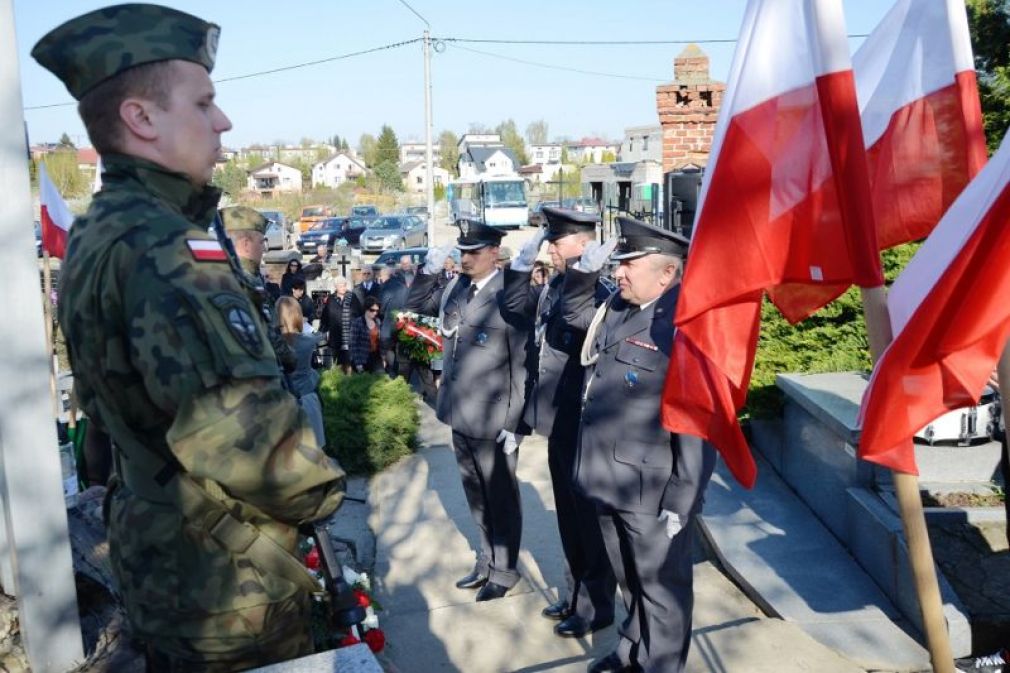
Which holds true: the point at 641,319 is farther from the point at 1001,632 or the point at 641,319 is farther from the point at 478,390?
the point at 1001,632

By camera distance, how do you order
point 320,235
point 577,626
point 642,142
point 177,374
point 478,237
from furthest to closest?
1. point 642,142
2. point 320,235
3. point 478,237
4. point 577,626
5. point 177,374

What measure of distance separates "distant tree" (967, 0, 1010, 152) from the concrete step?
354 centimetres

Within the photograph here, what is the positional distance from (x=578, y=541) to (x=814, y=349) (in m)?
2.96

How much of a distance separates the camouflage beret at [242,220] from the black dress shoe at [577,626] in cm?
294

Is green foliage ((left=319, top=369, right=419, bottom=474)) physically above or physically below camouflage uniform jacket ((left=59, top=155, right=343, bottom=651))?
below

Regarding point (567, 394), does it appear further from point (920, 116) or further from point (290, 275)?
point (290, 275)

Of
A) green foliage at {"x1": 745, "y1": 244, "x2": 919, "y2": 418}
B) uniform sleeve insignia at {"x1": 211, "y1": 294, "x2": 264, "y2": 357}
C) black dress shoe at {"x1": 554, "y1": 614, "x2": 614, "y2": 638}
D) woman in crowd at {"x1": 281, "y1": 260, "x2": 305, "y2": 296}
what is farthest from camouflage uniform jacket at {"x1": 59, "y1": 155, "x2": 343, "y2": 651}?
woman in crowd at {"x1": 281, "y1": 260, "x2": 305, "y2": 296}

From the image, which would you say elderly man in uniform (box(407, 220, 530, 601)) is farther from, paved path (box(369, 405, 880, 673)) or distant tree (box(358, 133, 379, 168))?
distant tree (box(358, 133, 379, 168))

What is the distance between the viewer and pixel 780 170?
8.43ft

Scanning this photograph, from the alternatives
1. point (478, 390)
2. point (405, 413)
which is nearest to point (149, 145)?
point (478, 390)

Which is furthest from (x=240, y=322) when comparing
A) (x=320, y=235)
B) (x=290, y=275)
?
(x=320, y=235)

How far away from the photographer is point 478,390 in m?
5.60

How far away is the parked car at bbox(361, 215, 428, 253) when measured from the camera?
38.9 metres

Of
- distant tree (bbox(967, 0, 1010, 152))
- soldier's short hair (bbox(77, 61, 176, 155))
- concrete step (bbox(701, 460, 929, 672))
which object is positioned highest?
distant tree (bbox(967, 0, 1010, 152))
